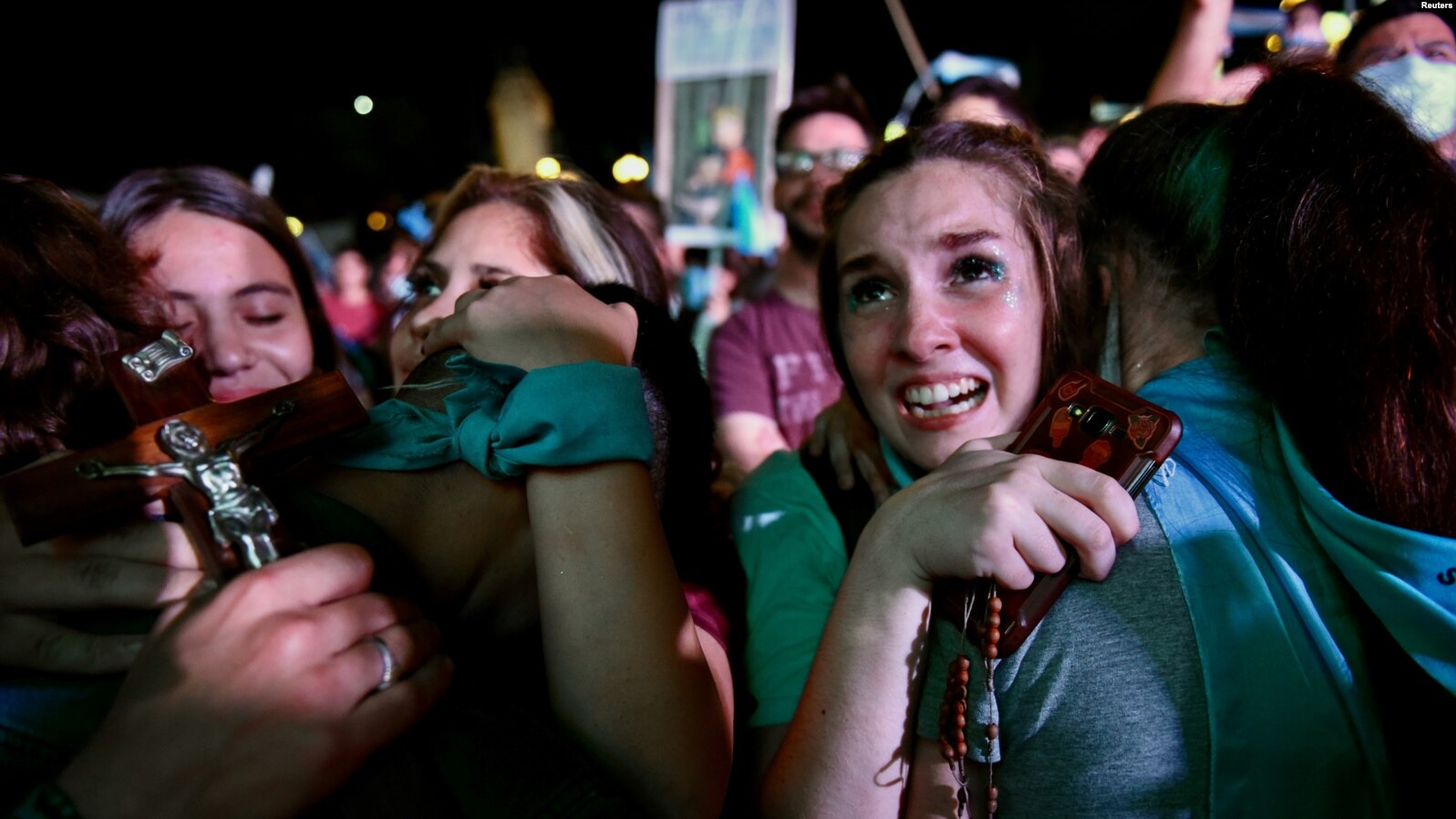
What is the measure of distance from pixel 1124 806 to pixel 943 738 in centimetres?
24

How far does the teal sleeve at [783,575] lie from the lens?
5.34ft

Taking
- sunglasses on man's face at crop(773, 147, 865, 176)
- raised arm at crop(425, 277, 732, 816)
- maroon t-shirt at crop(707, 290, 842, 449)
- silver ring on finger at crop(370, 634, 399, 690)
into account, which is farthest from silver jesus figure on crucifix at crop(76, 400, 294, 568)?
sunglasses on man's face at crop(773, 147, 865, 176)

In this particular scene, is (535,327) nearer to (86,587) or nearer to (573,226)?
(86,587)

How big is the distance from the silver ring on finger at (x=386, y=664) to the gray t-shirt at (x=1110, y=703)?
0.77 meters

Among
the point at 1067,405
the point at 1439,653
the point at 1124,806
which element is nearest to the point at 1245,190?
the point at 1067,405

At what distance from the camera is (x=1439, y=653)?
99 centimetres

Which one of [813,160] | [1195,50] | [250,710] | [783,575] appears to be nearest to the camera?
[250,710]

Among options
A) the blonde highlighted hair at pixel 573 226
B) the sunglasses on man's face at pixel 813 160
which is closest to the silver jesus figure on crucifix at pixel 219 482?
the blonde highlighted hair at pixel 573 226

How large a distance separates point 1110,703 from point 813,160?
121 inches

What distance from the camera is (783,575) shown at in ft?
5.84

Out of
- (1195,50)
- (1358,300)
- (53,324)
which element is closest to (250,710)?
(53,324)

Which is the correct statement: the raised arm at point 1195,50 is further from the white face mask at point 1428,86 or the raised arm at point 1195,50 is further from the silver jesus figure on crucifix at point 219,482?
the silver jesus figure on crucifix at point 219,482

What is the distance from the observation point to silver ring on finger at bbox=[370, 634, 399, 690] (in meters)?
0.96

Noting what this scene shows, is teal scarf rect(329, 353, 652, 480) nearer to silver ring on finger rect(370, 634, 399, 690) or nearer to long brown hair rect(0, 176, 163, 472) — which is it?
silver ring on finger rect(370, 634, 399, 690)
